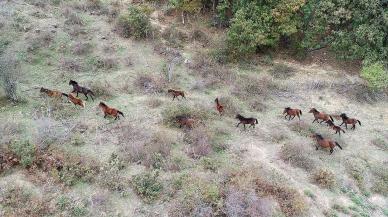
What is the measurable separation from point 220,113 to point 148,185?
5.74m

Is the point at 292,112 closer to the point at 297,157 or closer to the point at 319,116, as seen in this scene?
the point at 319,116

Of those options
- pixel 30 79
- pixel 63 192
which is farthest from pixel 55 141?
pixel 30 79

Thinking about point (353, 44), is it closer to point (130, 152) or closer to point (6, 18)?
point (130, 152)

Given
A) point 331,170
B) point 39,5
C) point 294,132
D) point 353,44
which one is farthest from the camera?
point 39,5

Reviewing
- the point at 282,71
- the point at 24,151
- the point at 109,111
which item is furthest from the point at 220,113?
the point at 24,151

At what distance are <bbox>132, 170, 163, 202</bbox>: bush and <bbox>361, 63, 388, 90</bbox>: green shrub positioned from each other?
444 inches

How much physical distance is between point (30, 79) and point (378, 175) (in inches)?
588

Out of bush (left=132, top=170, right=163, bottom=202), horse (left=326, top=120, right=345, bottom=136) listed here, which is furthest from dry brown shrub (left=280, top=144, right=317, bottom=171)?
bush (left=132, top=170, right=163, bottom=202)

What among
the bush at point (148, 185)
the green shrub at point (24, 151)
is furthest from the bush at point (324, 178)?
the green shrub at point (24, 151)

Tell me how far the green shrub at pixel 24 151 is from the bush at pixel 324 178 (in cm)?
936

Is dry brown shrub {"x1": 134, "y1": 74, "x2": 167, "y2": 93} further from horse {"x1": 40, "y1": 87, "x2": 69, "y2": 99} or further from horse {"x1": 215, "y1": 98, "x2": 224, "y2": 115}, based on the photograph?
horse {"x1": 40, "y1": 87, "x2": 69, "y2": 99}

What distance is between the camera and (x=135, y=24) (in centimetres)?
2331

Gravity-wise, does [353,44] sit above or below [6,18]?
above

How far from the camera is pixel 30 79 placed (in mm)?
19656
